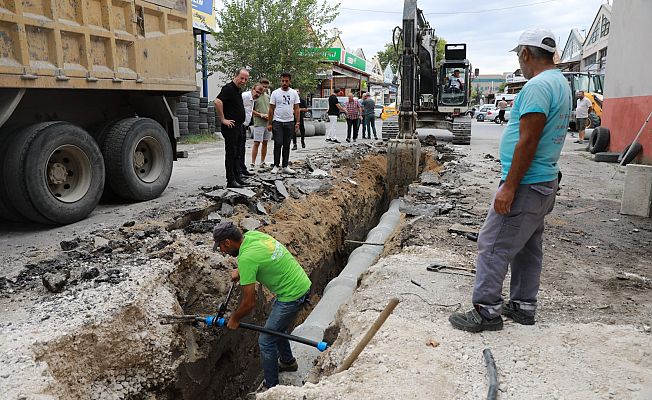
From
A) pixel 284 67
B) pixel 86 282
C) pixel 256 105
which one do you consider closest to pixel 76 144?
pixel 86 282

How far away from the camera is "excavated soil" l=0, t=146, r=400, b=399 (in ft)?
11.3

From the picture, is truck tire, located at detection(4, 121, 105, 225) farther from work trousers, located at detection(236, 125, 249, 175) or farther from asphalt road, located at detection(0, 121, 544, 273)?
work trousers, located at detection(236, 125, 249, 175)

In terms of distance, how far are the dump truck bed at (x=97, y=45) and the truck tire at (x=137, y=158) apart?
61cm

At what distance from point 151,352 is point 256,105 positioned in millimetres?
6340

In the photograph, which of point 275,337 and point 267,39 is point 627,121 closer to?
point 275,337

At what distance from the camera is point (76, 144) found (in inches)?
229

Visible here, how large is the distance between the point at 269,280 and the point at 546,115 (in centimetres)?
250

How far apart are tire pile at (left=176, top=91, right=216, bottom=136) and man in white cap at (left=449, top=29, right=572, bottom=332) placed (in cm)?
1359

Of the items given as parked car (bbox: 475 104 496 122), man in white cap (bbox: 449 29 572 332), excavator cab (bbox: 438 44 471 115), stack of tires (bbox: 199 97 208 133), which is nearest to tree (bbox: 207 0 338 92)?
stack of tires (bbox: 199 97 208 133)

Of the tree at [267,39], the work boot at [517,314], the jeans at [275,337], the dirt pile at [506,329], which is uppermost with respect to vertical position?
the tree at [267,39]

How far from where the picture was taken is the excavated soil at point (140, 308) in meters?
3.43

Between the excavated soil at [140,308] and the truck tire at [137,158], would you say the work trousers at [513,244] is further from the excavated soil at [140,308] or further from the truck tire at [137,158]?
the truck tire at [137,158]

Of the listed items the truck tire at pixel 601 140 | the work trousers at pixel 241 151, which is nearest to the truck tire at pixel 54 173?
the work trousers at pixel 241 151

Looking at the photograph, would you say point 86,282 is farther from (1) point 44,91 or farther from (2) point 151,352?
(1) point 44,91
